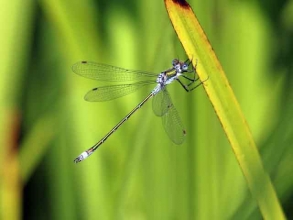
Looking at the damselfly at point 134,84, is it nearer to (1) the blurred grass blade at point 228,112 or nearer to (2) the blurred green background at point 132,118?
(2) the blurred green background at point 132,118

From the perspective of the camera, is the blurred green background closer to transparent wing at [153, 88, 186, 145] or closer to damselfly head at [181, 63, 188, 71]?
transparent wing at [153, 88, 186, 145]

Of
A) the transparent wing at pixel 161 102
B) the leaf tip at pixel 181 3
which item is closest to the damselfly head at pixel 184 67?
the transparent wing at pixel 161 102

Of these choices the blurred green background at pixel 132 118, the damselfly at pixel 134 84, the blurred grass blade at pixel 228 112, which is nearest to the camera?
the blurred grass blade at pixel 228 112

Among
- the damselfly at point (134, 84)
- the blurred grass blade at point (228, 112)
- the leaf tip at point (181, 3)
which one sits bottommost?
the blurred grass blade at point (228, 112)

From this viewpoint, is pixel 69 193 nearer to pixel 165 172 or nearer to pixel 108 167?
pixel 108 167

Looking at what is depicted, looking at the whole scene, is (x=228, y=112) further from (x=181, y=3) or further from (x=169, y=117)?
(x=169, y=117)

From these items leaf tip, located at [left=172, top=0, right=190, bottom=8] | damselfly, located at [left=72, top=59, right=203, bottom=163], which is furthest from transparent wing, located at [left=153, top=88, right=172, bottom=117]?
leaf tip, located at [left=172, top=0, right=190, bottom=8]

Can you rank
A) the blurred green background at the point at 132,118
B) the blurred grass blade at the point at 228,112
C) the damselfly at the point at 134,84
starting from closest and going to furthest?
the blurred grass blade at the point at 228,112
the blurred green background at the point at 132,118
the damselfly at the point at 134,84

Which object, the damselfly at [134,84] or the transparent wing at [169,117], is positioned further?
the damselfly at [134,84]
